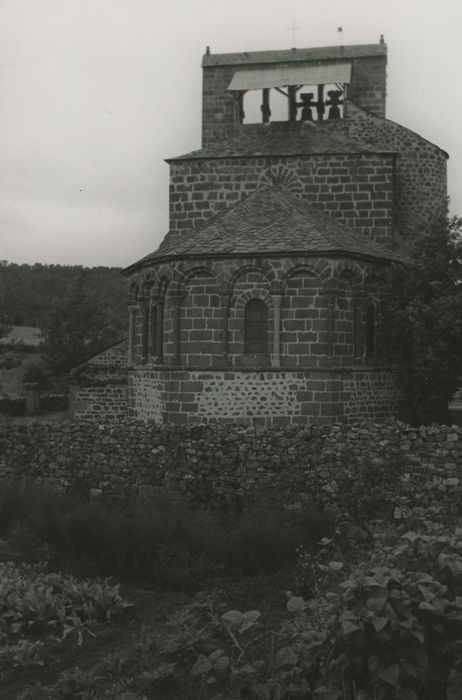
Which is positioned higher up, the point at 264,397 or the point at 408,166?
the point at 408,166

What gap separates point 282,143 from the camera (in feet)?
68.0

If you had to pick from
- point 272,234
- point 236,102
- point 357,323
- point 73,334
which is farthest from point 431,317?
point 73,334

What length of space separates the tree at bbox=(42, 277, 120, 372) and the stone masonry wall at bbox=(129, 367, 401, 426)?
22801 millimetres

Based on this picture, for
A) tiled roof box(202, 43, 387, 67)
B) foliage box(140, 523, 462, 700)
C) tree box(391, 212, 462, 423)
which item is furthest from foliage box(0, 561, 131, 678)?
tiled roof box(202, 43, 387, 67)

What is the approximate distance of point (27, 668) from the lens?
275 inches

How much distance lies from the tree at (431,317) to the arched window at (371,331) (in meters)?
0.52

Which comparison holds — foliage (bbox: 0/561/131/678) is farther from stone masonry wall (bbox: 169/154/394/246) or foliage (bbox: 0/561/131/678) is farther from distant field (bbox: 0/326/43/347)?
distant field (bbox: 0/326/43/347)

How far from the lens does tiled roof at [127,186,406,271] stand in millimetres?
16000

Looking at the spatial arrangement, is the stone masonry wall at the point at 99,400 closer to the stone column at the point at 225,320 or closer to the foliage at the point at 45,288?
the stone column at the point at 225,320

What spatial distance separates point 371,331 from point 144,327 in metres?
5.81

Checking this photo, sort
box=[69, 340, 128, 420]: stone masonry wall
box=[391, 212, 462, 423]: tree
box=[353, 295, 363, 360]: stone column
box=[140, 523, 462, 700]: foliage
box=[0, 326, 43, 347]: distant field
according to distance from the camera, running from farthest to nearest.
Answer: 1. box=[0, 326, 43, 347]: distant field
2. box=[69, 340, 128, 420]: stone masonry wall
3. box=[353, 295, 363, 360]: stone column
4. box=[391, 212, 462, 423]: tree
5. box=[140, 523, 462, 700]: foliage

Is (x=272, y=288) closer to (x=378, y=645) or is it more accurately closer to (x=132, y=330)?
(x=132, y=330)

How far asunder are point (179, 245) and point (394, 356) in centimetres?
605

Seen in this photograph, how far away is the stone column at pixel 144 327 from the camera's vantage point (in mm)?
18281
